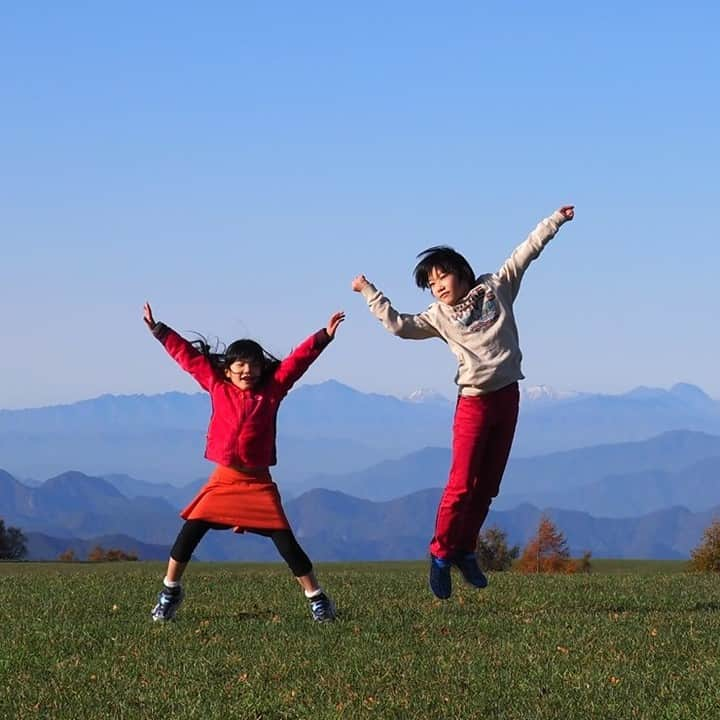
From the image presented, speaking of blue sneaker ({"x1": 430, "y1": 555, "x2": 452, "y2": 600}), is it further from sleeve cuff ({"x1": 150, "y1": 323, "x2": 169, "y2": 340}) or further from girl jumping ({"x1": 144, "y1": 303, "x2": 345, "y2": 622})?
sleeve cuff ({"x1": 150, "y1": 323, "x2": 169, "y2": 340})

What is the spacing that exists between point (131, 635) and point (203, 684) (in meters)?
2.26

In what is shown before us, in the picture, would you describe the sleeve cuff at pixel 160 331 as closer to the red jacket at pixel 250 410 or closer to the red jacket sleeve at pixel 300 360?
the red jacket at pixel 250 410

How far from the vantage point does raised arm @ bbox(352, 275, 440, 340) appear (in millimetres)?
11633

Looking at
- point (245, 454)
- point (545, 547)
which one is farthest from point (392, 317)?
point (545, 547)

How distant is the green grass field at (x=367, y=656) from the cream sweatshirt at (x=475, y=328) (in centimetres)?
208

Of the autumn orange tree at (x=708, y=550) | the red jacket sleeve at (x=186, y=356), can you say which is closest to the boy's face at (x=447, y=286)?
the red jacket sleeve at (x=186, y=356)

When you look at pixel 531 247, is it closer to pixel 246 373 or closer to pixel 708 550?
pixel 246 373

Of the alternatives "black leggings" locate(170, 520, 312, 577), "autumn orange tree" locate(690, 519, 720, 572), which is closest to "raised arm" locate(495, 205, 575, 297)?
Answer: "black leggings" locate(170, 520, 312, 577)

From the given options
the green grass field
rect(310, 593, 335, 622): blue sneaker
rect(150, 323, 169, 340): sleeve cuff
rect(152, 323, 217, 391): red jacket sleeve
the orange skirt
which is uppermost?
rect(150, 323, 169, 340): sleeve cuff

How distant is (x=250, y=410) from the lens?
11.4 m

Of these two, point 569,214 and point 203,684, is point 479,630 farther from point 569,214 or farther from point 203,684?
point 569,214

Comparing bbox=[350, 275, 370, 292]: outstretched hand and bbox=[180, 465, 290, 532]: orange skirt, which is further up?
bbox=[350, 275, 370, 292]: outstretched hand

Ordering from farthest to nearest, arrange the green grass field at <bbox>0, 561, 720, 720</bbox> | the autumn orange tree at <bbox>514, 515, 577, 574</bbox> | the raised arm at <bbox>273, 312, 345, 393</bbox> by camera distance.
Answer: the autumn orange tree at <bbox>514, 515, 577, 574</bbox> < the raised arm at <bbox>273, 312, 345, 393</bbox> < the green grass field at <bbox>0, 561, 720, 720</bbox>

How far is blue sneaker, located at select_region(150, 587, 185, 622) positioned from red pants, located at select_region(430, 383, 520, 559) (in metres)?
2.29
